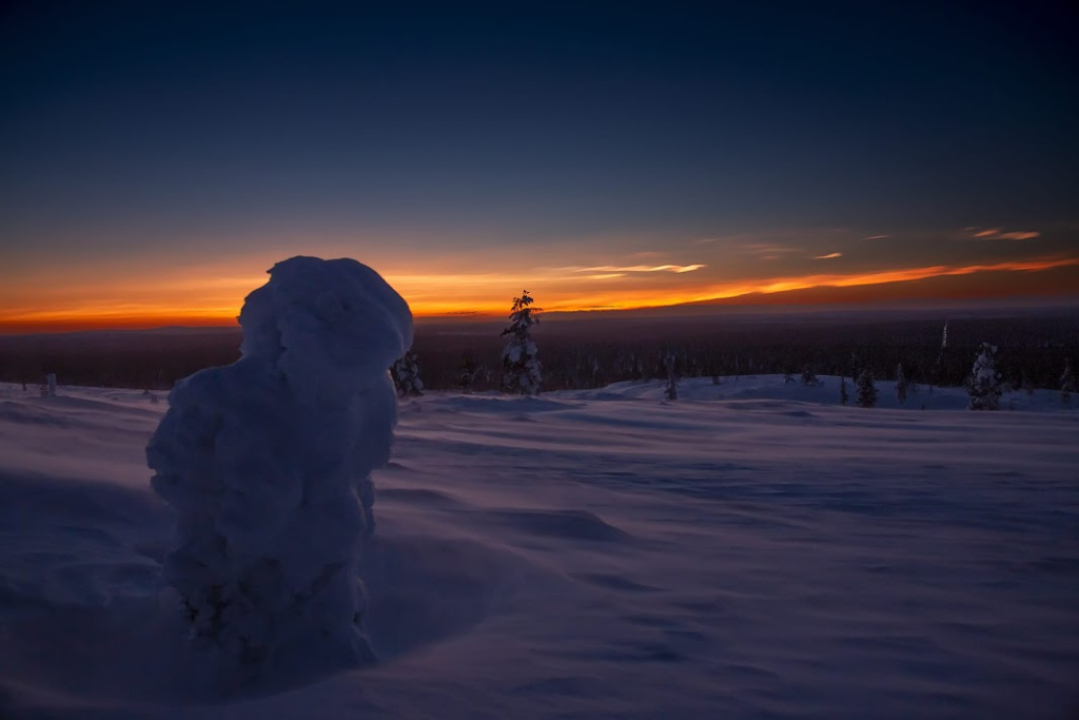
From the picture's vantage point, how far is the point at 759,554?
17.0 ft

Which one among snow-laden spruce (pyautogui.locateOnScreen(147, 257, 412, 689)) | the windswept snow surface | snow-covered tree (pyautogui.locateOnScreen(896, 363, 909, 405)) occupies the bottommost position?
snow-covered tree (pyautogui.locateOnScreen(896, 363, 909, 405))

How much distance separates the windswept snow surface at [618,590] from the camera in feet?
9.48

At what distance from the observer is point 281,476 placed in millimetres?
3127

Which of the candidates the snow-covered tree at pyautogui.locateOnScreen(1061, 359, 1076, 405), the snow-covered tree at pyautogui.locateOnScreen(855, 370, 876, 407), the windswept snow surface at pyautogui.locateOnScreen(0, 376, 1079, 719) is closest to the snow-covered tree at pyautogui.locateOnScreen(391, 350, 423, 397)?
the windswept snow surface at pyautogui.locateOnScreen(0, 376, 1079, 719)

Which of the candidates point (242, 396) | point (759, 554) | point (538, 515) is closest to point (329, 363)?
point (242, 396)

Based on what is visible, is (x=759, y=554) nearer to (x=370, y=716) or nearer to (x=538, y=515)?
(x=538, y=515)

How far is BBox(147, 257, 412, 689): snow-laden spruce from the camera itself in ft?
10.0

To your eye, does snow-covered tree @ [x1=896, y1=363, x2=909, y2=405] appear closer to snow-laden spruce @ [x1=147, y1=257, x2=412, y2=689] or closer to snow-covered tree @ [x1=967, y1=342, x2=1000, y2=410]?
snow-covered tree @ [x1=967, y1=342, x2=1000, y2=410]

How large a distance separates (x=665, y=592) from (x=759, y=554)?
1.35 metres

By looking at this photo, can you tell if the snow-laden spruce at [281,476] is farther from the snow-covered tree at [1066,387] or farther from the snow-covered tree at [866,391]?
the snow-covered tree at [1066,387]

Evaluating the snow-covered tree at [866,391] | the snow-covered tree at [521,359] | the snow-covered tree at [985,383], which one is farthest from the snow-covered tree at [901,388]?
the snow-covered tree at [521,359]

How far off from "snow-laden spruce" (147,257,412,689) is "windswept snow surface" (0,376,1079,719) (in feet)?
1.09

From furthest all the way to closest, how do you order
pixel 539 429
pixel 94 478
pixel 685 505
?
pixel 539 429 → pixel 685 505 → pixel 94 478

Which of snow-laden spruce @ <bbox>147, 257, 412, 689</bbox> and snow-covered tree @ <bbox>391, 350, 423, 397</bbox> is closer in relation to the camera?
snow-laden spruce @ <bbox>147, 257, 412, 689</bbox>
